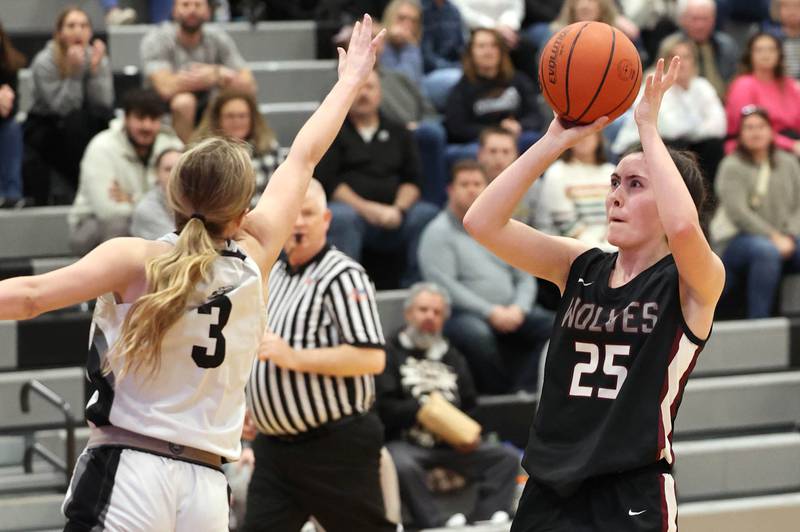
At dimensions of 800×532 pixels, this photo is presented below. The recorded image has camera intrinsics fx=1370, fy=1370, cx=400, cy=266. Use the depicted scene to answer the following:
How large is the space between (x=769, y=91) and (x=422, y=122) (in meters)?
2.36

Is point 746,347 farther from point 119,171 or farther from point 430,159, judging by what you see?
point 119,171

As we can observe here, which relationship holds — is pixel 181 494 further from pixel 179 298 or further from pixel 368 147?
pixel 368 147

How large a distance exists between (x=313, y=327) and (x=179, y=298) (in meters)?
1.92

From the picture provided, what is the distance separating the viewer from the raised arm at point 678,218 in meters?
3.22

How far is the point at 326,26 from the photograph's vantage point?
971 centimetres

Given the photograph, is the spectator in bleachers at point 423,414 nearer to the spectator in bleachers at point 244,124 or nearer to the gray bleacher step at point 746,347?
the spectator in bleachers at point 244,124

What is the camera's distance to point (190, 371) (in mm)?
3320

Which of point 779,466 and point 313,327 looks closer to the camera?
point 313,327

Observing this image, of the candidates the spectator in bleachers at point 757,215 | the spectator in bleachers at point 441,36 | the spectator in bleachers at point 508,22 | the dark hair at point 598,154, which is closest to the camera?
the dark hair at point 598,154

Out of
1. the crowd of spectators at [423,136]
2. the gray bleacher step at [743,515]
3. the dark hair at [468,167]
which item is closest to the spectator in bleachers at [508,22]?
the crowd of spectators at [423,136]

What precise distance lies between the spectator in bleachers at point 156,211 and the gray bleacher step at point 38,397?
80 cm

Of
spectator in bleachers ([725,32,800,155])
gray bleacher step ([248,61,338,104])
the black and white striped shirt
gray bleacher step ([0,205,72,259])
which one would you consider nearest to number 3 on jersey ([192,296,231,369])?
the black and white striped shirt

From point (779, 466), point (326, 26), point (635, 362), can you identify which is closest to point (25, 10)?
point (326, 26)

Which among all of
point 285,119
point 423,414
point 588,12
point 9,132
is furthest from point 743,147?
point 9,132
